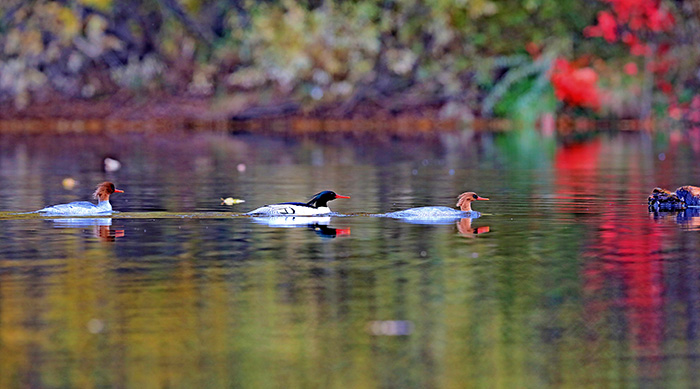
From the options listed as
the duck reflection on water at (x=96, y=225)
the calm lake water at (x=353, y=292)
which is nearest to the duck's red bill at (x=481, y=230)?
the calm lake water at (x=353, y=292)

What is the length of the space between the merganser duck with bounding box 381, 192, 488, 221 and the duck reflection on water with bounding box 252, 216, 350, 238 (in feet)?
2.72

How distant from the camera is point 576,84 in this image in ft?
146

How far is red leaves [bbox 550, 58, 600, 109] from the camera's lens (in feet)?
147

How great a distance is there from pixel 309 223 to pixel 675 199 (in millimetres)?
4406

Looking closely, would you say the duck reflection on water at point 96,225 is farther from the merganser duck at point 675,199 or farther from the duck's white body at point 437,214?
the merganser duck at point 675,199

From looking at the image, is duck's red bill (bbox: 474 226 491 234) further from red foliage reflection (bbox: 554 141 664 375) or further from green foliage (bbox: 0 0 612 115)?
green foliage (bbox: 0 0 612 115)

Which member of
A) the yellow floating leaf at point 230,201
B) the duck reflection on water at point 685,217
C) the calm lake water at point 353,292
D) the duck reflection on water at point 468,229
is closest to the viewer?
the calm lake water at point 353,292

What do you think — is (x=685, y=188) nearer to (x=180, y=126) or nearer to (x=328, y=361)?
(x=328, y=361)

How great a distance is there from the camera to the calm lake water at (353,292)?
7766 millimetres

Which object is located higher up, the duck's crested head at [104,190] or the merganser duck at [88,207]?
the duck's crested head at [104,190]

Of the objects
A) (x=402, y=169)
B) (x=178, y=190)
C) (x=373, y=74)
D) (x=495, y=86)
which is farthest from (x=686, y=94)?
(x=178, y=190)

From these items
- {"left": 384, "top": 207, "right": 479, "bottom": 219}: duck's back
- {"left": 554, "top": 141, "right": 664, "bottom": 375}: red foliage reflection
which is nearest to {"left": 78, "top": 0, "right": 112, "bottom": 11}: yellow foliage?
{"left": 554, "top": 141, "right": 664, "bottom": 375}: red foliage reflection

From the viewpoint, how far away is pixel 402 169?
2531cm

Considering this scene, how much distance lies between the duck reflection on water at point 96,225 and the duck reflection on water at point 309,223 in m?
1.60
